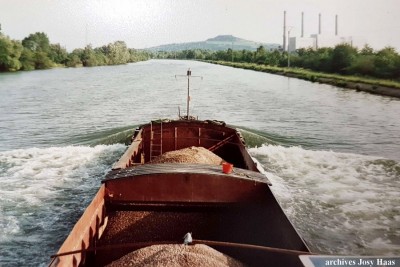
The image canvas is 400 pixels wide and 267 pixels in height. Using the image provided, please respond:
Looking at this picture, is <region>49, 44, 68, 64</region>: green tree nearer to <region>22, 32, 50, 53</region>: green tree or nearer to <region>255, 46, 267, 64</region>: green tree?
<region>22, 32, 50, 53</region>: green tree

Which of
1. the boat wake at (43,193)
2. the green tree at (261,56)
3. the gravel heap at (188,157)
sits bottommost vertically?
the boat wake at (43,193)

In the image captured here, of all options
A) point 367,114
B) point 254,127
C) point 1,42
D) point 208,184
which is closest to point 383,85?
point 367,114

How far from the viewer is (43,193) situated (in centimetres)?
1147

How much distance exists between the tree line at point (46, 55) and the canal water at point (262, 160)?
146 feet

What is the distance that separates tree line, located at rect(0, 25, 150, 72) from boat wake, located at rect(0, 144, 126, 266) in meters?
62.5

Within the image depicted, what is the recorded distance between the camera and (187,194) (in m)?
7.14

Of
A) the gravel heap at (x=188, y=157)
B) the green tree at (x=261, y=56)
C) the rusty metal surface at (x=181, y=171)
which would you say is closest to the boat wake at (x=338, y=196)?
the rusty metal surface at (x=181, y=171)

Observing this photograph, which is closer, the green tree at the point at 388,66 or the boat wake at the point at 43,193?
the boat wake at the point at 43,193

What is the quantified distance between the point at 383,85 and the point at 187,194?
3400 cm

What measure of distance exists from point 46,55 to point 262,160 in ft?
280

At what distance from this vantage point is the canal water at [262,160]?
9.12 m

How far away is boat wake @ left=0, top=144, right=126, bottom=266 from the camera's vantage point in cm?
840

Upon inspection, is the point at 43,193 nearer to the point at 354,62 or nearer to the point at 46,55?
the point at 354,62

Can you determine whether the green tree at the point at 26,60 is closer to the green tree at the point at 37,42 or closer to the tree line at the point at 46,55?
the tree line at the point at 46,55
